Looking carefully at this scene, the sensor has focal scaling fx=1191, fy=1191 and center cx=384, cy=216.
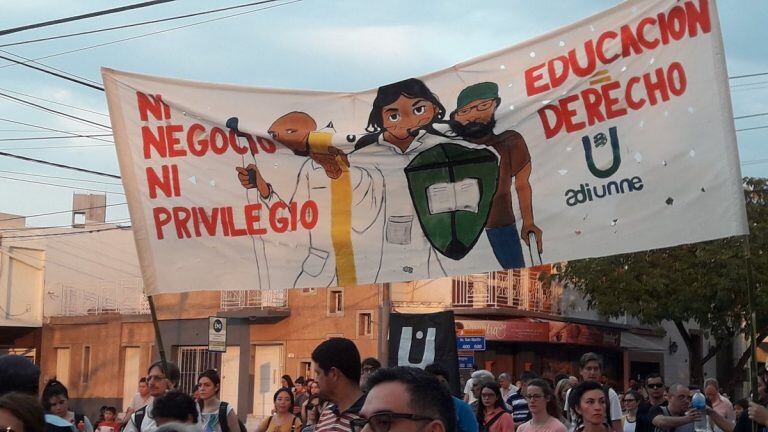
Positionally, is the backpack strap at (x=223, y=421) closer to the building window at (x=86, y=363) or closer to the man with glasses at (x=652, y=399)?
the man with glasses at (x=652, y=399)

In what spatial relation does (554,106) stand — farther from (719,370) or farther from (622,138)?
(719,370)

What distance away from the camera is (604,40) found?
820cm

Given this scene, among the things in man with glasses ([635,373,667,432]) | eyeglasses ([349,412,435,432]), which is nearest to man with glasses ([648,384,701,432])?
man with glasses ([635,373,667,432])

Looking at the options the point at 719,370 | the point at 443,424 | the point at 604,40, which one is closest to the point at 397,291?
the point at 719,370

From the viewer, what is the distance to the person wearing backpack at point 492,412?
10367 millimetres

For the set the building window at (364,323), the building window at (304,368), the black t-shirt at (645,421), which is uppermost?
the building window at (364,323)

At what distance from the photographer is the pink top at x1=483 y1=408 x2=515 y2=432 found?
33.8 ft

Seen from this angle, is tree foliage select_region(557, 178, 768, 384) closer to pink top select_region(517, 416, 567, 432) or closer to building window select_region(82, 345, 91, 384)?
building window select_region(82, 345, 91, 384)

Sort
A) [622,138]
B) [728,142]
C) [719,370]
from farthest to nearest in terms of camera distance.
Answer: [719,370] → [622,138] → [728,142]

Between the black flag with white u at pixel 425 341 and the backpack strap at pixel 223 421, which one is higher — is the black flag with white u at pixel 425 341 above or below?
above

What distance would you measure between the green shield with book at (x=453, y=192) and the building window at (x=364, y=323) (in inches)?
1035

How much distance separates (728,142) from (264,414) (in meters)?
30.2

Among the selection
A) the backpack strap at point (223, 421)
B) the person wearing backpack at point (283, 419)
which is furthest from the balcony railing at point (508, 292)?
the backpack strap at point (223, 421)

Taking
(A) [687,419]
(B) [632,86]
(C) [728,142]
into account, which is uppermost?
(B) [632,86]
